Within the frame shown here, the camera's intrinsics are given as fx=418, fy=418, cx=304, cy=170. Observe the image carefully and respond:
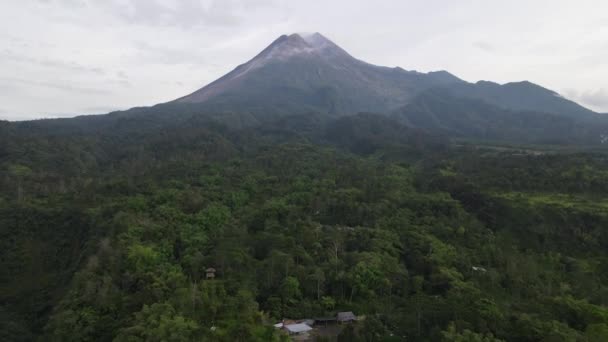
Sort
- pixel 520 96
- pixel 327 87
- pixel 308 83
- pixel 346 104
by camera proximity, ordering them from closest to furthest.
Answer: pixel 327 87 → pixel 346 104 → pixel 308 83 → pixel 520 96

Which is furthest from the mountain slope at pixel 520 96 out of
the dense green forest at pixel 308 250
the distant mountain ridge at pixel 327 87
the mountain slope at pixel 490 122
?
the dense green forest at pixel 308 250

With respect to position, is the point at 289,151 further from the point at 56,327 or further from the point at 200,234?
the point at 56,327

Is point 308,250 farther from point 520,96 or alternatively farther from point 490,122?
point 520,96

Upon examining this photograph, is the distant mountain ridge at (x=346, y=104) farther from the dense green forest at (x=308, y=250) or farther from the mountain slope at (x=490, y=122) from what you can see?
the dense green forest at (x=308, y=250)

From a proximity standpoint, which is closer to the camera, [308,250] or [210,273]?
[210,273]

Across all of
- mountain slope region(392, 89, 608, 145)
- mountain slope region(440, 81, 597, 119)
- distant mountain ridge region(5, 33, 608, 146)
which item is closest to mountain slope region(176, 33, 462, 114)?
distant mountain ridge region(5, 33, 608, 146)

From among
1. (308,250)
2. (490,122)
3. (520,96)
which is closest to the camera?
(308,250)

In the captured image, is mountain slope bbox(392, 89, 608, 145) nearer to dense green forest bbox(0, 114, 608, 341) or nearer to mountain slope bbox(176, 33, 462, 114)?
mountain slope bbox(176, 33, 462, 114)

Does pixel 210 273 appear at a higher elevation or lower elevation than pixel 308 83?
lower

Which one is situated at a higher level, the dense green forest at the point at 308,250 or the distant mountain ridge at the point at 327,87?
the distant mountain ridge at the point at 327,87

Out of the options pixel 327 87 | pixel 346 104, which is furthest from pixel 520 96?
pixel 327 87
